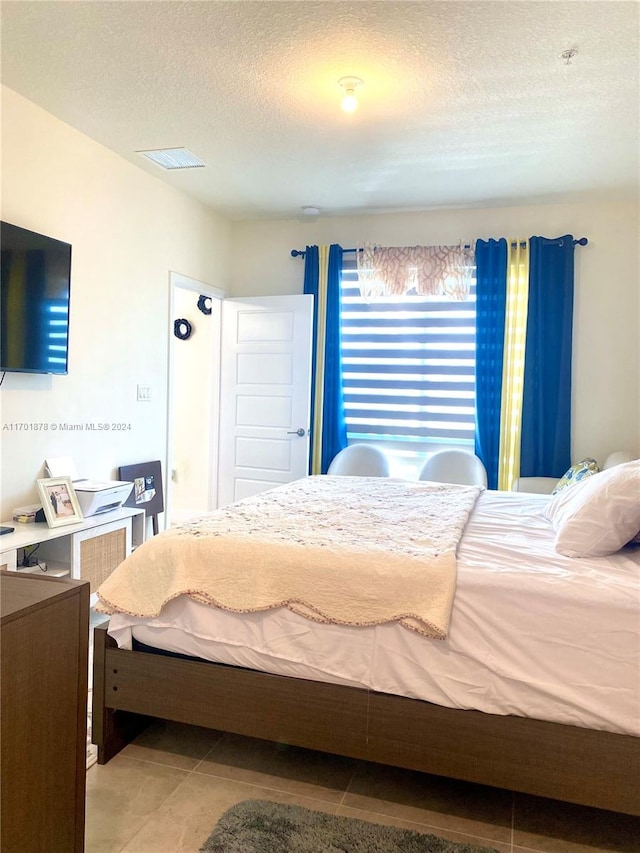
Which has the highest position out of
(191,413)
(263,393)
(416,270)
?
(416,270)

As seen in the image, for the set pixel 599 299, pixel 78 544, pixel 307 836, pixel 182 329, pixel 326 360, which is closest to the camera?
pixel 307 836

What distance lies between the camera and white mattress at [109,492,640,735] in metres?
1.67

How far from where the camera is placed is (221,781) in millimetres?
1988

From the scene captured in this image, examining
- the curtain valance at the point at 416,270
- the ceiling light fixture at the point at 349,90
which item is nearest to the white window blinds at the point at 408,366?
the curtain valance at the point at 416,270

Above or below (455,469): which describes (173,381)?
above

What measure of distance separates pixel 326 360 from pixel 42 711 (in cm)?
395

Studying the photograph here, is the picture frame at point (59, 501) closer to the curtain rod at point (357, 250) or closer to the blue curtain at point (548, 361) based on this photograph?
the curtain rod at point (357, 250)

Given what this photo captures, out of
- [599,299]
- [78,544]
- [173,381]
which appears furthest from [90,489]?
[599,299]

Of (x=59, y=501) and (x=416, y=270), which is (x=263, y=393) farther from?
(x=59, y=501)

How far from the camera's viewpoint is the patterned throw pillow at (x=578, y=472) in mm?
3895

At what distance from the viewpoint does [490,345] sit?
4.58 meters

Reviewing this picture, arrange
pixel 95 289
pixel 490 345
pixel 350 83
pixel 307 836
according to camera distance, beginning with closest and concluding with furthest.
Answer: pixel 307 836, pixel 350 83, pixel 95 289, pixel 490 345

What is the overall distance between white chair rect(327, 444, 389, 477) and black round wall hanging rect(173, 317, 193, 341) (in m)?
2.22

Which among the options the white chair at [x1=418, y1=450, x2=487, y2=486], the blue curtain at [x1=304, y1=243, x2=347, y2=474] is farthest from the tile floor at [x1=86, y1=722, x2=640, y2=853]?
the blue curtain at [x1=304, y1=243, x2=347, y2=474]
